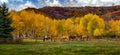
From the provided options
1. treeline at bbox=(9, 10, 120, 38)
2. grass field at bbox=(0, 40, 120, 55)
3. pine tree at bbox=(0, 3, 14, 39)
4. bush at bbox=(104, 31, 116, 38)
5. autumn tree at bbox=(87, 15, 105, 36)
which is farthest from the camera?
bush at bbox=(104, 31, 116, 38)

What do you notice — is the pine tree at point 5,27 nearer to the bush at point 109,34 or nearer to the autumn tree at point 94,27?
the autumn tree at point 94,27

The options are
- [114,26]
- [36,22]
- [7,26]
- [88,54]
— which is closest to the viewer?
[88,54]

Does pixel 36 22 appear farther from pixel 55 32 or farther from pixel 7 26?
pixel 7 26

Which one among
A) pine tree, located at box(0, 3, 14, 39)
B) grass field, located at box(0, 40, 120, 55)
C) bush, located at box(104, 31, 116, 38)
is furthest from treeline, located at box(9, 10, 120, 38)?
grass field, located at box(0, 40, 120, 55)

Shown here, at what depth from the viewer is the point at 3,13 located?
209 ft

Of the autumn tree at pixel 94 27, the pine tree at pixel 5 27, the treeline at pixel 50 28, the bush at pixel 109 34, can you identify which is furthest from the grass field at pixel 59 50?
the bush at pixel 109 34

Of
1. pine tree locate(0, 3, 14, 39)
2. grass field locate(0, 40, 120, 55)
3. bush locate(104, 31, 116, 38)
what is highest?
pine tree locate(0, 3, 14, 39)

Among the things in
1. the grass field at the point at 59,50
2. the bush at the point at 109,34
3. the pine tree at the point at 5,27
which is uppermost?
the pine tree at the point at 5,27

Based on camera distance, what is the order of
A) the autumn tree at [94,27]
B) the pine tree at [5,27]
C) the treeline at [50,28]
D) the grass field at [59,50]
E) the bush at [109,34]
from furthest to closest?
the bush at [109,34], the autumn tree at [94,27], the treeline at [50,28], the pine tree at [5,27], the grass field at [59,50]

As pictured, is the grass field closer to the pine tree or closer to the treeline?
the pine tree

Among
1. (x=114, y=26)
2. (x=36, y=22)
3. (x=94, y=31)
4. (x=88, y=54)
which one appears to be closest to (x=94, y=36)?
(x=94, y=31)

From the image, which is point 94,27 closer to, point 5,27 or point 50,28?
point 50,28

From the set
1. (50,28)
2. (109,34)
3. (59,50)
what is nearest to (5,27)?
(59,50)

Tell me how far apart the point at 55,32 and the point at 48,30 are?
4.38 metres
